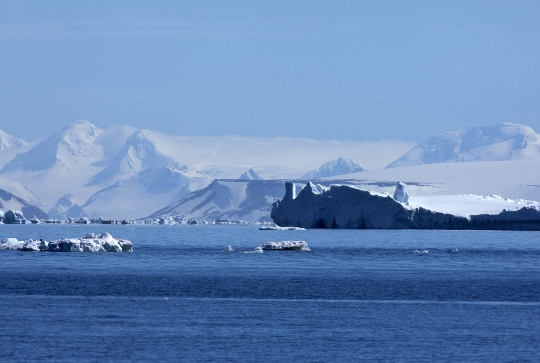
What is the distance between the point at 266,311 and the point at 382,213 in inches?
2812

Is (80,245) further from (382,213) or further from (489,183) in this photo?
(489,183)

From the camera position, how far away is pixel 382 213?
4119 inches

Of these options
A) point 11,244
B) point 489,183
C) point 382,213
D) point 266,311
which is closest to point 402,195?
point 382,213

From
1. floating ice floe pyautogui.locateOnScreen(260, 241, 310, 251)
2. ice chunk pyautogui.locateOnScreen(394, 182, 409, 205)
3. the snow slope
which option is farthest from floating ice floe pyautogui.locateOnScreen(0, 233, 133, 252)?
the snow slope

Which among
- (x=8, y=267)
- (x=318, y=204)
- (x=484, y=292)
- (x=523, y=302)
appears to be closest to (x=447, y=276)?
(x=484, y=292)

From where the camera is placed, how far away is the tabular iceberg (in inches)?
4090

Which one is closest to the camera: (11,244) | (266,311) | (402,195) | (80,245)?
(266,311)

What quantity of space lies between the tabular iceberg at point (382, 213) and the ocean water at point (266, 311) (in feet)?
139

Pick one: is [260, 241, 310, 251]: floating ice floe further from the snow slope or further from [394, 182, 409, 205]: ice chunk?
the snow slope

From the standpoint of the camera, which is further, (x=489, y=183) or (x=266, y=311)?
(x=489, y=183)

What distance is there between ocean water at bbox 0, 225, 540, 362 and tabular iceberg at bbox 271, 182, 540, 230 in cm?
4250

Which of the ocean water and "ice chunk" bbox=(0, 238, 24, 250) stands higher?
"ice chunk" bbox=(0, 238, 24, 250)

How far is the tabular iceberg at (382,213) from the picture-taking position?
103875 millimetres

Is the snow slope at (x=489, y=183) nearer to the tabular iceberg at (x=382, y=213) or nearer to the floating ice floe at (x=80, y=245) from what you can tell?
the tabular iceberg at (x=382, y=213)
